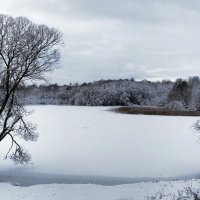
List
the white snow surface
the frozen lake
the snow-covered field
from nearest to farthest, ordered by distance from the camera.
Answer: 1. the white snow surface
2. the snow-covered field
3. the frozen lake

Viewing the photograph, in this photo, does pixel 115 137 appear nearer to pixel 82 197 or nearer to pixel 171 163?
pixel 171 163

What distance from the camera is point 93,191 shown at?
15523 millimetres

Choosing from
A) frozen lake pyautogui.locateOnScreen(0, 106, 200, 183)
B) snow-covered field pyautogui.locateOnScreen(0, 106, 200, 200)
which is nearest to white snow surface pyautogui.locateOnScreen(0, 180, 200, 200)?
snow-covered field pyautogui.locateOnScreen(0, 106, 200, 200)

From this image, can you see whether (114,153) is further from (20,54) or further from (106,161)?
(20,54)

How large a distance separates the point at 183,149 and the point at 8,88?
49.5 feet

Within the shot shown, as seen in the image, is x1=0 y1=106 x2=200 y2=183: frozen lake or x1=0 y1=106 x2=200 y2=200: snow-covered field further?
x1=0 y1=106 x2=200 y2=183: frozen lake

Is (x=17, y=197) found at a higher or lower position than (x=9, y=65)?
lower

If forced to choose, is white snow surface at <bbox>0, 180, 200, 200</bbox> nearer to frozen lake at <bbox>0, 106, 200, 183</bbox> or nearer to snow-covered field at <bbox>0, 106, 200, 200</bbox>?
snow-covered field at <bbox>0, 106, 200, 200</bbox>

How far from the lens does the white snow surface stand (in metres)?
14.3

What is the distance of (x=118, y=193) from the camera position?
49.4 feet

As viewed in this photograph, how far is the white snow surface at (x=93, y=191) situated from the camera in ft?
46.8

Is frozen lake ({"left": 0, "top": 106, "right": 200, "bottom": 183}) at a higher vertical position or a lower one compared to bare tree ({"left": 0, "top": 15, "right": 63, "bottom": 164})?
lower

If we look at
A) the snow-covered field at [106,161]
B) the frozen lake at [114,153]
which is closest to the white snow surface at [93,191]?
the snow-covered field at [106,161]

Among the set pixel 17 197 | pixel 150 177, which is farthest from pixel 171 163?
pixel 17 197
